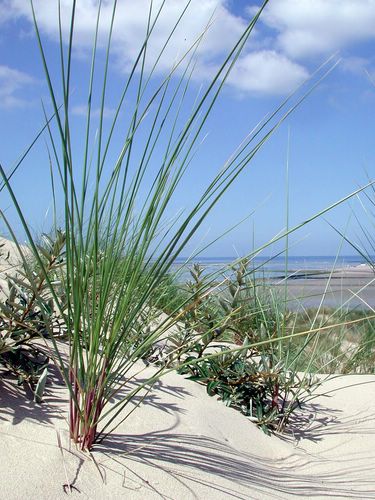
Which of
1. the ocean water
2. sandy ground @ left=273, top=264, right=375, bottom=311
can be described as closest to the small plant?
the ocean water

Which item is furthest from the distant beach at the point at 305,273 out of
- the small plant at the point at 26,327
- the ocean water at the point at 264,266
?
the small plant at the point at 26,327

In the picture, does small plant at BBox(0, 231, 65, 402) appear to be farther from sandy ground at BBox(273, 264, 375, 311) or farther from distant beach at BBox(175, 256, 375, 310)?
sandy ground at BBox(273, 264, 375, 311)

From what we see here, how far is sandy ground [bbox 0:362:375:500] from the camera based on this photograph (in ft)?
4.68

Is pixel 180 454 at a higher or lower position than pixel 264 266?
lower

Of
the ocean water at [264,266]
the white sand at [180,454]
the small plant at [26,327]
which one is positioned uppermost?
the ocean water at [264,266]

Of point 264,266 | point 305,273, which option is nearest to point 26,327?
point 305,273

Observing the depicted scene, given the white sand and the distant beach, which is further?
the distant beach

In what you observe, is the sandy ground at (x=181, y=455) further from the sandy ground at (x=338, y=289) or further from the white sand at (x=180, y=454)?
the sandy ground at (x=338, y=289)

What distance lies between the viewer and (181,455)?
1668 millimetres

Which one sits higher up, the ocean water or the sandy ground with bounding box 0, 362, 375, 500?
the ocean water

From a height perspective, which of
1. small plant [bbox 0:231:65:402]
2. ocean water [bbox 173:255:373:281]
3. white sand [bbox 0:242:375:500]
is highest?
ocean water [bbox 173:255:373:281]

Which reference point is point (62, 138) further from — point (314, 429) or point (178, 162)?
point (314, 429)

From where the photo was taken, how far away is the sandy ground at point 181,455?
1.43m

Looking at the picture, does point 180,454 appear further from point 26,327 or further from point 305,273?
point 305,273
